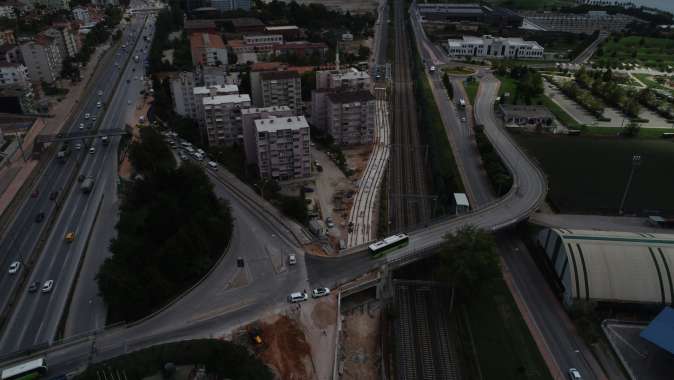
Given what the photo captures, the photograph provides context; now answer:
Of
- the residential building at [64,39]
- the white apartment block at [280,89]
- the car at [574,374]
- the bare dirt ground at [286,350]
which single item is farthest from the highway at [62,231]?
the car at [574,374]

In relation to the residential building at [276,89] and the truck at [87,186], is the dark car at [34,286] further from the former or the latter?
the residential building at [276,89]

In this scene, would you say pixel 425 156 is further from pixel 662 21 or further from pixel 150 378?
pixel 662 21

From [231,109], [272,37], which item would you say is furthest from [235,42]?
[231,109]

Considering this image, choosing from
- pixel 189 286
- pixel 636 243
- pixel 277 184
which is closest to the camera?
pixel 189 286

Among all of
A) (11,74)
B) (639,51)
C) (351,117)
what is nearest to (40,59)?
(11,74)

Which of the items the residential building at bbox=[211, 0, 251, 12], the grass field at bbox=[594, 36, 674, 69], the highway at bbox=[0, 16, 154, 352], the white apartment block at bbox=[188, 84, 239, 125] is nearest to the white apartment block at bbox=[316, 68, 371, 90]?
the white apartment block at bbox=[188, 84, 239, 125]

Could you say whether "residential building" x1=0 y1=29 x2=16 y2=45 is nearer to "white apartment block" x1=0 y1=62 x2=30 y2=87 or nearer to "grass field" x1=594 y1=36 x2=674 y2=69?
"white apartment block" x1=0 y1=62 x2=30 y2=87

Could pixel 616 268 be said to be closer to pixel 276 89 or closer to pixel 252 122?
pixel 252 122
